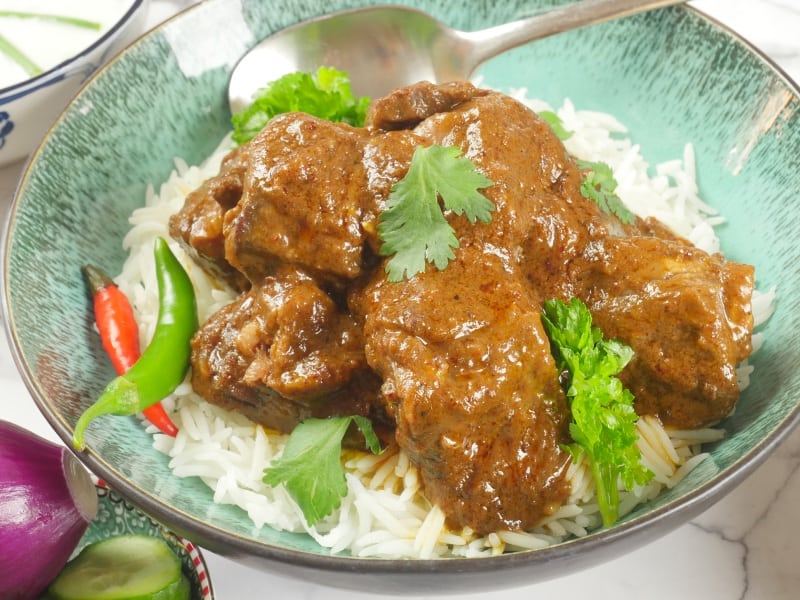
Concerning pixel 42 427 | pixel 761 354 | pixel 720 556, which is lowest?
pixel 42 427

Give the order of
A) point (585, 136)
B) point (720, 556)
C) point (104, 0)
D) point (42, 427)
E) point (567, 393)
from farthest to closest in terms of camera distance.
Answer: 1. point (104, 0)
2. point (585, 136)
3. point (42, 427)
4. point (720, 556)
5. point (567, 393)

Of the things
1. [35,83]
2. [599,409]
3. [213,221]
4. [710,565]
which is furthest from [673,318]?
[35,83]

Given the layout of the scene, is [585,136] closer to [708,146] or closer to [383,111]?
[708,146]

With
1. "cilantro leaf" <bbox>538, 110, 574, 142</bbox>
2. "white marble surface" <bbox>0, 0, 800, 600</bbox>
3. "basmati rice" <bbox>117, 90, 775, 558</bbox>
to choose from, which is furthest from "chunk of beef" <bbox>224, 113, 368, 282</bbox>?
"cilantro leaf" <bbox>538, 110, 574, 142</bbox>

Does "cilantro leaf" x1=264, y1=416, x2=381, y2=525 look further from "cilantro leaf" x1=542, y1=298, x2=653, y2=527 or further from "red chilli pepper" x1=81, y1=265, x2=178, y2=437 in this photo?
"cilantro leaf" x1=542, y1=298, x2=653, y2=527

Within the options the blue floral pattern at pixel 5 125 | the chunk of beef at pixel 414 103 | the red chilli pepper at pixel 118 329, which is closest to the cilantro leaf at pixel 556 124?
the chunk of beef at pixel 414 103

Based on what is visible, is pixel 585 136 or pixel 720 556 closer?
pixel 720 556

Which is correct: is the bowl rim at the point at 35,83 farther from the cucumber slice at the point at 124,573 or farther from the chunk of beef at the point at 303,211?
the cucumber slice at the point at 124,573

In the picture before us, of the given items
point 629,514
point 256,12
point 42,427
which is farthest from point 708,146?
point 42,427
